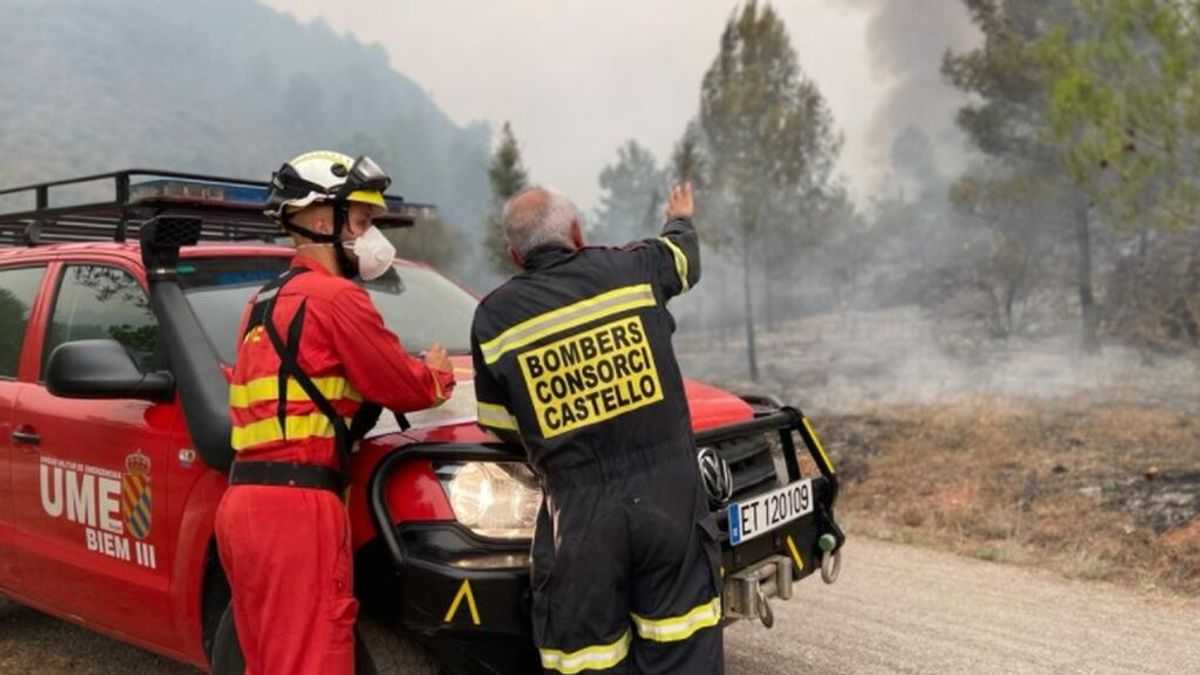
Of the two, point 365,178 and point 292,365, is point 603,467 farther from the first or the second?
point 365,178

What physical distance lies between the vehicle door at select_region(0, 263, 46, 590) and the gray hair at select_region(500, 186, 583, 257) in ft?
7.24

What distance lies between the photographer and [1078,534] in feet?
20.1

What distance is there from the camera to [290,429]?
235 cm

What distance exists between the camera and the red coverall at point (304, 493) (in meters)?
2.28

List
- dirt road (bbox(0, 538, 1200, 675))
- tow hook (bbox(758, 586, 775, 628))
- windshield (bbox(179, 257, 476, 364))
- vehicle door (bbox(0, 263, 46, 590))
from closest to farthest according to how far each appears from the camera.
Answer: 1. tow hook (bbox(758, 586, 775, 628))
2. windshield (bbox(179, 257, 476, 364))
3. vehicle door (bbox(0, 263, 46, 590))
4. dirt road (bbox(0, 538, 1200, 675))

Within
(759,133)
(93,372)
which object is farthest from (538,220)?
(759,133)

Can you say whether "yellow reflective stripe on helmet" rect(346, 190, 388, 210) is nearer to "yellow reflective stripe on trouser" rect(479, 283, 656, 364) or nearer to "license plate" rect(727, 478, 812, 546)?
"yellow reflective stripe on trouser" rect(479, 283, 656, 364)

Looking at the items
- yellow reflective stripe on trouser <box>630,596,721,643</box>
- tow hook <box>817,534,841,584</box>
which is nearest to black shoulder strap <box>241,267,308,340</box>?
yellow reflective stripe on trouser <box>630,596,721,643</box>

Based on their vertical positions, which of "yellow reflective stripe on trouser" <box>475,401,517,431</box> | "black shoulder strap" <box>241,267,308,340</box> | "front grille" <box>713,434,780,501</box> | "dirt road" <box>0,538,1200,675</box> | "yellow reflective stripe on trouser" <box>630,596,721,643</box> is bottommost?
"dirt road" <box>0,538,1200,675</box>

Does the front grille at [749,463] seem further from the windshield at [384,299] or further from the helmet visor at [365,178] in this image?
the helmet visor at [365,178]

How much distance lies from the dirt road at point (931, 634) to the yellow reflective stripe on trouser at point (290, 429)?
194cm

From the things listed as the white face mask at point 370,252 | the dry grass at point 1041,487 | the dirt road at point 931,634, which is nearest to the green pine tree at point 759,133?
the dry grass at point 1041,487

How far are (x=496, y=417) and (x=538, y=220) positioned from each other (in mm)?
524

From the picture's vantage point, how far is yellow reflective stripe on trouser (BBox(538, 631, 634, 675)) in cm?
227
